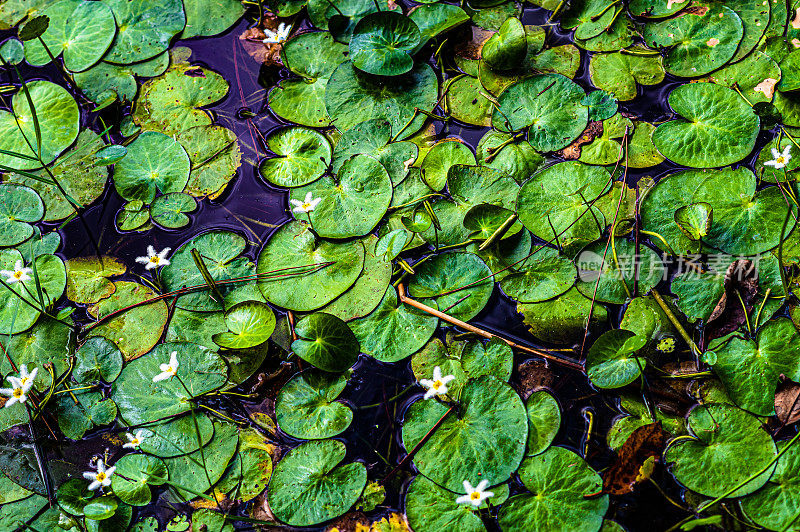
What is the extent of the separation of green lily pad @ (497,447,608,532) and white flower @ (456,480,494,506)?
142 millimetres

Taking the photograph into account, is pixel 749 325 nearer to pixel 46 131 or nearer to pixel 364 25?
pixel 364 25

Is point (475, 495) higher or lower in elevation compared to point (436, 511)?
higher

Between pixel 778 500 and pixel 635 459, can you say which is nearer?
pixel 778 500

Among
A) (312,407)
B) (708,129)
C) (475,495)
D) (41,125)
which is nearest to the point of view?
(475,495)

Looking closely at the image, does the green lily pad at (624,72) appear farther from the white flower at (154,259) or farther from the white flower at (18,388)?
the white flower at (18,388)

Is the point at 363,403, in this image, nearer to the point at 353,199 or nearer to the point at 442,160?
the point at 353,199

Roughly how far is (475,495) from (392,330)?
0.82 meters

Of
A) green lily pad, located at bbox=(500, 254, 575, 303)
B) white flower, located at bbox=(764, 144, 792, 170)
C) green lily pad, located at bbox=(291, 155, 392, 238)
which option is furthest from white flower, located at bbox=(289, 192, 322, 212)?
white flower, located at bbox=(764, 144, 792, 170)

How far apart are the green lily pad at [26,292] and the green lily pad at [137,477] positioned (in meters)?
0.94

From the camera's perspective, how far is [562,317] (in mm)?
2535

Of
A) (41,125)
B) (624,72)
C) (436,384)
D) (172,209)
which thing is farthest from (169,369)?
(624,72)

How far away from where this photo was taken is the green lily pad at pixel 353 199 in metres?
2.74

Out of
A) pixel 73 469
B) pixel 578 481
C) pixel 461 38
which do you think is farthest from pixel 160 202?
pixel 578 481

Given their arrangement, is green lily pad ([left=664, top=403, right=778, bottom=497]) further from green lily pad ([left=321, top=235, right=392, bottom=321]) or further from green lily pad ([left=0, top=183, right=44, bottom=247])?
green lily pad ([left=0, top=183, right=44, bottom=247])
